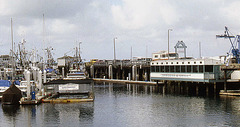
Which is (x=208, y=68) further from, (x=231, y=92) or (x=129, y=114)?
(x=129, y=114)

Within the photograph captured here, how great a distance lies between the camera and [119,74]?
110 m

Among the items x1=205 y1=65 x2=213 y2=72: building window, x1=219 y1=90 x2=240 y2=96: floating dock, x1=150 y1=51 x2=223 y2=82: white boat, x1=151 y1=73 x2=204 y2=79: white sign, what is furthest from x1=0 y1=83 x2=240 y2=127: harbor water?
x1=151 y1=73 x2=204 y2=79: white sign

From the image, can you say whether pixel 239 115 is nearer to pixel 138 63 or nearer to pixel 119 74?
pixel 138 63

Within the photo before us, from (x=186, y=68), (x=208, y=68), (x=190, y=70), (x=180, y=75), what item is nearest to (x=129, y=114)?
(x=208, y=68)

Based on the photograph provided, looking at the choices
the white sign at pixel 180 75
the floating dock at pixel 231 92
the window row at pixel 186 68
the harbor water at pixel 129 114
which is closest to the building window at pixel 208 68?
the window row at pixel 186 68

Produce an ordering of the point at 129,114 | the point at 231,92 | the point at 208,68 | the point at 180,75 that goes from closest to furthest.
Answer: the point at 129,114 < the point at 231,92 < the point at 208,68 < the point at 180,75

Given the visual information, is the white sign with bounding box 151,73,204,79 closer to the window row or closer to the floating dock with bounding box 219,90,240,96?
the window row

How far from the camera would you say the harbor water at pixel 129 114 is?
34.8 m

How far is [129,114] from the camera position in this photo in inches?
1571

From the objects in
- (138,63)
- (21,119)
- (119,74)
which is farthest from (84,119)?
(119,74)

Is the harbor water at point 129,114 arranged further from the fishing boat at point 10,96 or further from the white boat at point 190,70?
the white boat at point 190,70

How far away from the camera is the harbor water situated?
114 feet

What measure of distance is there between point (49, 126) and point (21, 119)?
5.70 meters

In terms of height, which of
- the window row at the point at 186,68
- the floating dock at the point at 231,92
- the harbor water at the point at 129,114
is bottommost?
the harbor water at the point at 129,114
